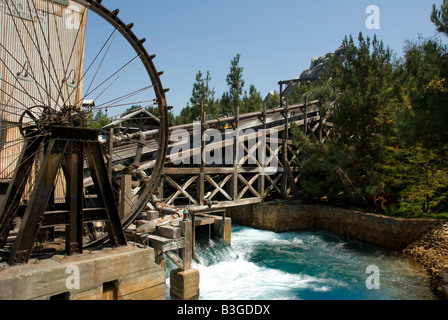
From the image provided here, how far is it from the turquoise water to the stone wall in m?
0.45

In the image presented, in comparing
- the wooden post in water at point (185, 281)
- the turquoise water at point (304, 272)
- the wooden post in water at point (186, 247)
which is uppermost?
the wooden post in water at point (186, 247)

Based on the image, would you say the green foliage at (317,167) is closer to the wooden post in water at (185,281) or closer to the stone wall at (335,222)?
the stone wall at (335,222)

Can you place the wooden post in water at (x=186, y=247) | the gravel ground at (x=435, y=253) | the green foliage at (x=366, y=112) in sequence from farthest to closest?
the green foliage at (x=366, y=112) → the gravel ground at (x=435, y=253) → the wooden post in water at (x=186, y=247)

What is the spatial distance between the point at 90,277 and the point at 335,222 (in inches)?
416

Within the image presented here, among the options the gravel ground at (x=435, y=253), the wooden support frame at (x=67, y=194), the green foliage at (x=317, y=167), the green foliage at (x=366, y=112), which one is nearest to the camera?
the wooden support frame at (x=67, y=194)

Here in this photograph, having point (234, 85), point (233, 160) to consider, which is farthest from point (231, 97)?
point (233, 160)

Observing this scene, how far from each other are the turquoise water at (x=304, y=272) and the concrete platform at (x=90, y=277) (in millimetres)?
2357

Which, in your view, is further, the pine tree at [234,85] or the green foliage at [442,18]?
the pine tree at [234,85]

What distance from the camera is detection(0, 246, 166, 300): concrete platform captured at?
4363 mm

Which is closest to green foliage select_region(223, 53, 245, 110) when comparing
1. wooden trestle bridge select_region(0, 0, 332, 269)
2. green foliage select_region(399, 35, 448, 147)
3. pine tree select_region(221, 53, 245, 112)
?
pine tree select_region(221, 53, 245, 112)

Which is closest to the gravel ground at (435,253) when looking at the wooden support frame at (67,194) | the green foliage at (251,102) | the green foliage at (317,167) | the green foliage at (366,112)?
the green foliage at (366,112)

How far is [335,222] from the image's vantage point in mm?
13203

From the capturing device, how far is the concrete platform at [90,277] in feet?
14.3
